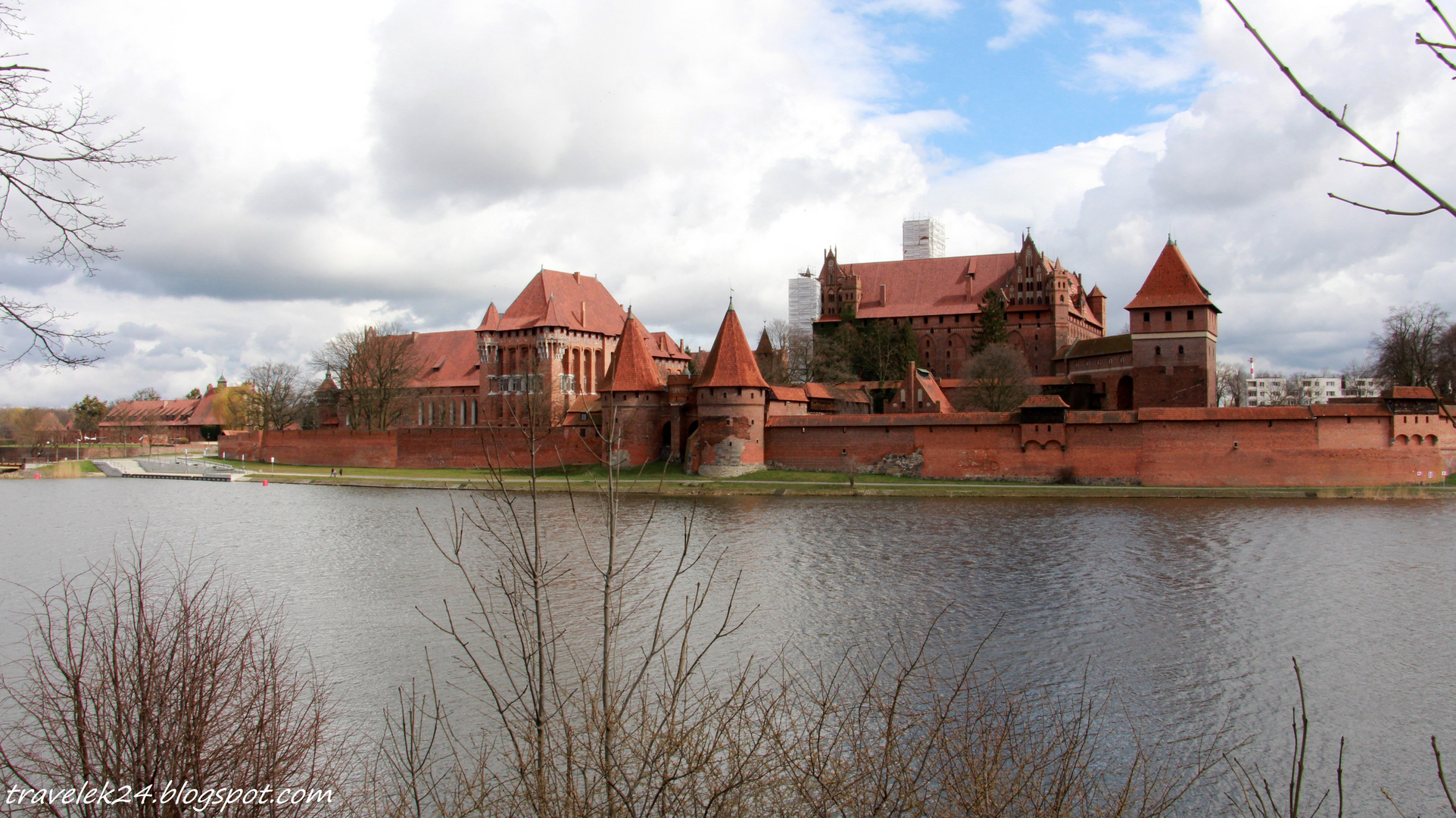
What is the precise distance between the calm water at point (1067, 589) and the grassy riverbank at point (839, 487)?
4.40 feet

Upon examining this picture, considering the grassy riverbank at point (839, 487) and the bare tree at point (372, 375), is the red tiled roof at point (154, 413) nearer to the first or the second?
the bare tree at point (372, 375)

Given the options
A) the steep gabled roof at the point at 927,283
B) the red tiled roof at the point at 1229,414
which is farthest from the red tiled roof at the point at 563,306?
the red tiled roof at the point at 1229,414

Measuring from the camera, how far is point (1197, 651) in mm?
10617

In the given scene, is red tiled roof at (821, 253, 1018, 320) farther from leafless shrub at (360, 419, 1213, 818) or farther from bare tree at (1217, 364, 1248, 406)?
leafless shrub at (360, 419, 1213, 818)

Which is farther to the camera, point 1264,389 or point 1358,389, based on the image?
point 1264,389

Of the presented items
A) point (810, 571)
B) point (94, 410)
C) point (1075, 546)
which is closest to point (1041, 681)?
point (810, 571)

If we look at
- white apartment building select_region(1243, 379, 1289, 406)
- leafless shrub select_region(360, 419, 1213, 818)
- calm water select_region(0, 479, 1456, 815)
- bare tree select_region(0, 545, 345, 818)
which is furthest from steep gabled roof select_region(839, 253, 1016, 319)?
bare tree select_region(0, 545, 345, 818)

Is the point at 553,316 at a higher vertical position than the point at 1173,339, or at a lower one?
higher

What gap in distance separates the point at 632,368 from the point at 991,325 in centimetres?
1899

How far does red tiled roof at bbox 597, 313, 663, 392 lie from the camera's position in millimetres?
33344

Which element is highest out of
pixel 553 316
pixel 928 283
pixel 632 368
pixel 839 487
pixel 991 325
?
pixel 928 283

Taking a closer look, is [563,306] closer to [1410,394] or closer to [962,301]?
[962,301]

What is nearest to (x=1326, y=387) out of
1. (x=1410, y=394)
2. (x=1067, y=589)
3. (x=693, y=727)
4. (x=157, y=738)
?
(x=1410, y=394)

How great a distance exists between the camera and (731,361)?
1209 inches
